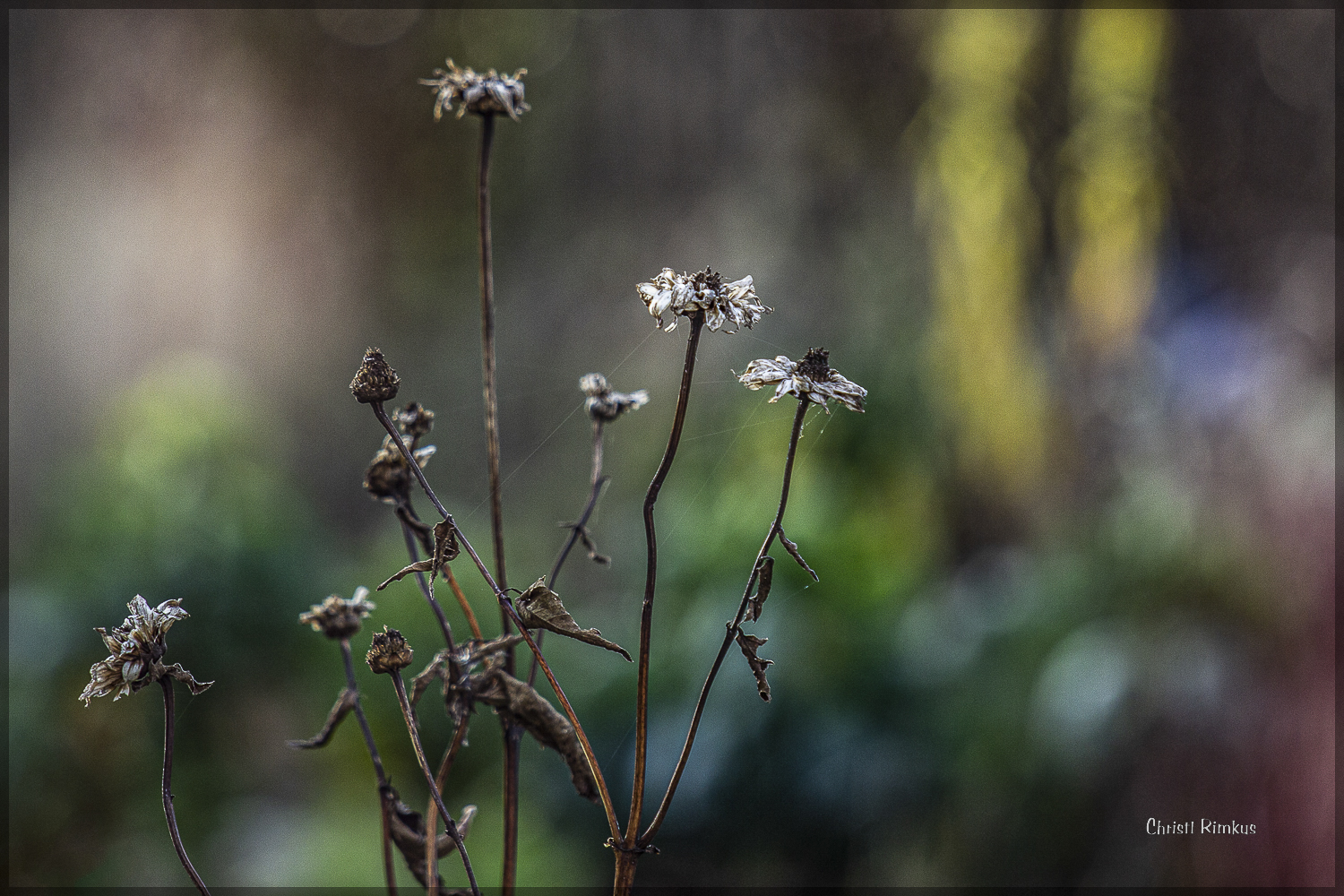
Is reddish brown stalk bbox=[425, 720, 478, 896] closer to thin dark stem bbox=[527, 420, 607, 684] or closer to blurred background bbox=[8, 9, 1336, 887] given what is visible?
thin dark stem bbox=[527, 420, 607, 684]

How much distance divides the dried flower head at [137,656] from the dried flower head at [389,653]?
0.10 ft

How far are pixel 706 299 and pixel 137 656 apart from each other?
132 mm

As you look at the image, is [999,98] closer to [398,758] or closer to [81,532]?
[398,758]

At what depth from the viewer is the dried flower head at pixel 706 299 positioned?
6.4 inches

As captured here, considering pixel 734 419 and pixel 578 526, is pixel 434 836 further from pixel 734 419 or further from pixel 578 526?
pixel 734 419

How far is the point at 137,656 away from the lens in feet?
0.52

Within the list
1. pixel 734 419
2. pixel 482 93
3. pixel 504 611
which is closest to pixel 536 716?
pixel 504 611

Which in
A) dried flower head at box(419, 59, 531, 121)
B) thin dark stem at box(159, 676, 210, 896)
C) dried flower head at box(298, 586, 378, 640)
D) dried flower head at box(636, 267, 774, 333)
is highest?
dried flower head at box(419, 59, 531, 121)

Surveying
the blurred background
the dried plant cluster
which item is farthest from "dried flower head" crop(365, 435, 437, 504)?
the blurred background

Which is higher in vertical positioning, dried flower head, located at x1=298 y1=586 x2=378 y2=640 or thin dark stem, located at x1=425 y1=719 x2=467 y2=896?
dried flower head, located at x1=298 y1=586 x2=378 y2=640

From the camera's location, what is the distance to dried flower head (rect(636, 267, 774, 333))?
162 millimetres

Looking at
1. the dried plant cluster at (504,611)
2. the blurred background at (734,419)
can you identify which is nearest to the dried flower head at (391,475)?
the dried plant cluster at (504,611)

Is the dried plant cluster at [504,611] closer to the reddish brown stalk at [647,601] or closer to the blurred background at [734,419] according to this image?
the reddish brown stalk at [647,601]

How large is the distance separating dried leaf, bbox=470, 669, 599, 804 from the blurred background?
39 cm
